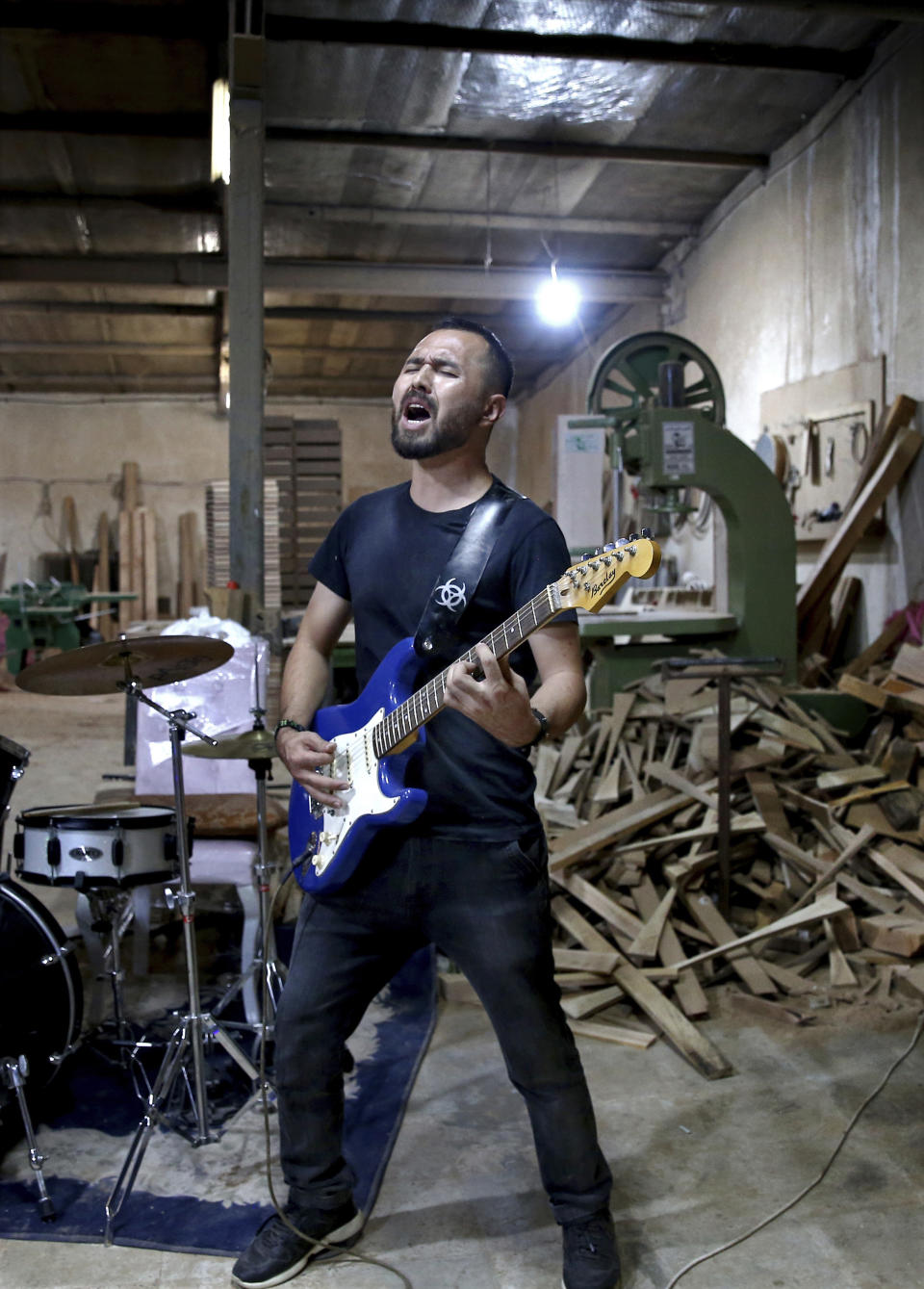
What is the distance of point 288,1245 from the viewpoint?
7.30 feet

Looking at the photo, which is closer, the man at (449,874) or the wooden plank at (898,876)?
the man at (449,874)

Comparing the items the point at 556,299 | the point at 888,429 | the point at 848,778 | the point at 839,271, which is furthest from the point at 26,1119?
the point at 556,299

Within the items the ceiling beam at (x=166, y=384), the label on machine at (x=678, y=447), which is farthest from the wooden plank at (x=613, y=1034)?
the ceiling beam at (x=166, y=384)

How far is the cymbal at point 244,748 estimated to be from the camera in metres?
2.91

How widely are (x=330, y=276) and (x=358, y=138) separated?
9.29 ft

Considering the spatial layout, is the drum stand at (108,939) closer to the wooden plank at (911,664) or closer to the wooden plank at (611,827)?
the wooden plank at (611,827)

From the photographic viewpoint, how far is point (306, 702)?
2.33m

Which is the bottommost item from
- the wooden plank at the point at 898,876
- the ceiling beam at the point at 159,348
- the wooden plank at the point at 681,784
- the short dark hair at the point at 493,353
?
the wooden plank at the point at 898,876

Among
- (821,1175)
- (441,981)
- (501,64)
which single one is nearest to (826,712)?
(441,981)

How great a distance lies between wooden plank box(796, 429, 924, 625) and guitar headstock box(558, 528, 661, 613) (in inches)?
200

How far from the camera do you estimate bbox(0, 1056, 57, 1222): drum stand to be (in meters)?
2.46

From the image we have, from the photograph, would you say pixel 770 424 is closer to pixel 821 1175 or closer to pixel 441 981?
pixel 441 981

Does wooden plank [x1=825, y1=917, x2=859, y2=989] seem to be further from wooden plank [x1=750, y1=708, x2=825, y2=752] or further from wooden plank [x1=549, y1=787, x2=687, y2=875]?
wooden plank [x1=750, y1=708, x2=825, y2=752]

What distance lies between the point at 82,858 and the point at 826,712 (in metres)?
3.66
